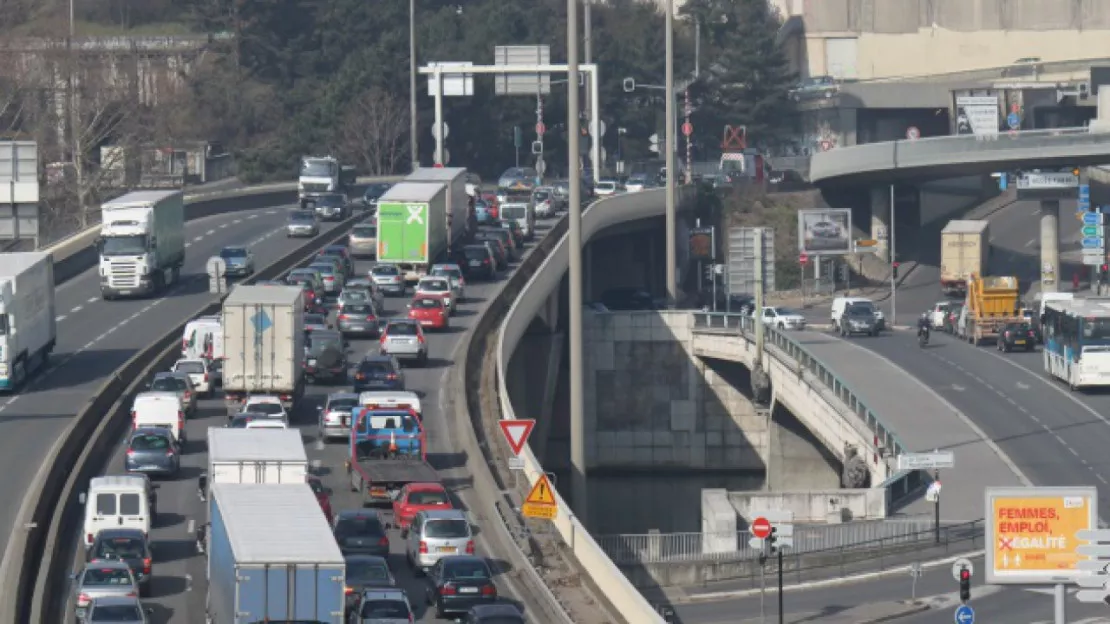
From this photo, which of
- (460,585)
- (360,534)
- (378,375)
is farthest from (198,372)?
(460,585)

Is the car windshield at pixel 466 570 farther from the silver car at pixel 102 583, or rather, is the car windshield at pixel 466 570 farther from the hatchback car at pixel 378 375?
the hatchback car at pixel 378 375

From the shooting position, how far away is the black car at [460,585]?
4294 centimetres

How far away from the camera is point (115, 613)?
3912 centimetres

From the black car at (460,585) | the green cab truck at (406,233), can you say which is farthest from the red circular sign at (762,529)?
the green cab truck at (406,233)

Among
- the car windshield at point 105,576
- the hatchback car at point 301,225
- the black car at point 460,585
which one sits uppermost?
the hatchback car at point 301,225

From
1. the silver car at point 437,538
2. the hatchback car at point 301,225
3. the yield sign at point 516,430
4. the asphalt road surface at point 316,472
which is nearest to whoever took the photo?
the asphalt road surface at point 316,472

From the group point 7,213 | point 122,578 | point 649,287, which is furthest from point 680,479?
point 122,578

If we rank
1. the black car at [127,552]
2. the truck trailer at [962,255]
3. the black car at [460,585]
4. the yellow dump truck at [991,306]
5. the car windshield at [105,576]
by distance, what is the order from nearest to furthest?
the car windshield at [105,576] < the black car at [460,585] < the black car at [127,552] < the yellow dump truck at [991,306] < the truck trailer at [962,255]

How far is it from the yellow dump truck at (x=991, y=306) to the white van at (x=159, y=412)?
48134 mm

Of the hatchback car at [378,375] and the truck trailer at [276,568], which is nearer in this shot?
the truck trailer at [276,568]

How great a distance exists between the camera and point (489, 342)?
252 ft

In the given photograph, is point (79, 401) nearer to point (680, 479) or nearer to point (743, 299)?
point (680, 479)

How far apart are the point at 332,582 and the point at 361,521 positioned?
37.7ft

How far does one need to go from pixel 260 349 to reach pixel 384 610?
2509cm
